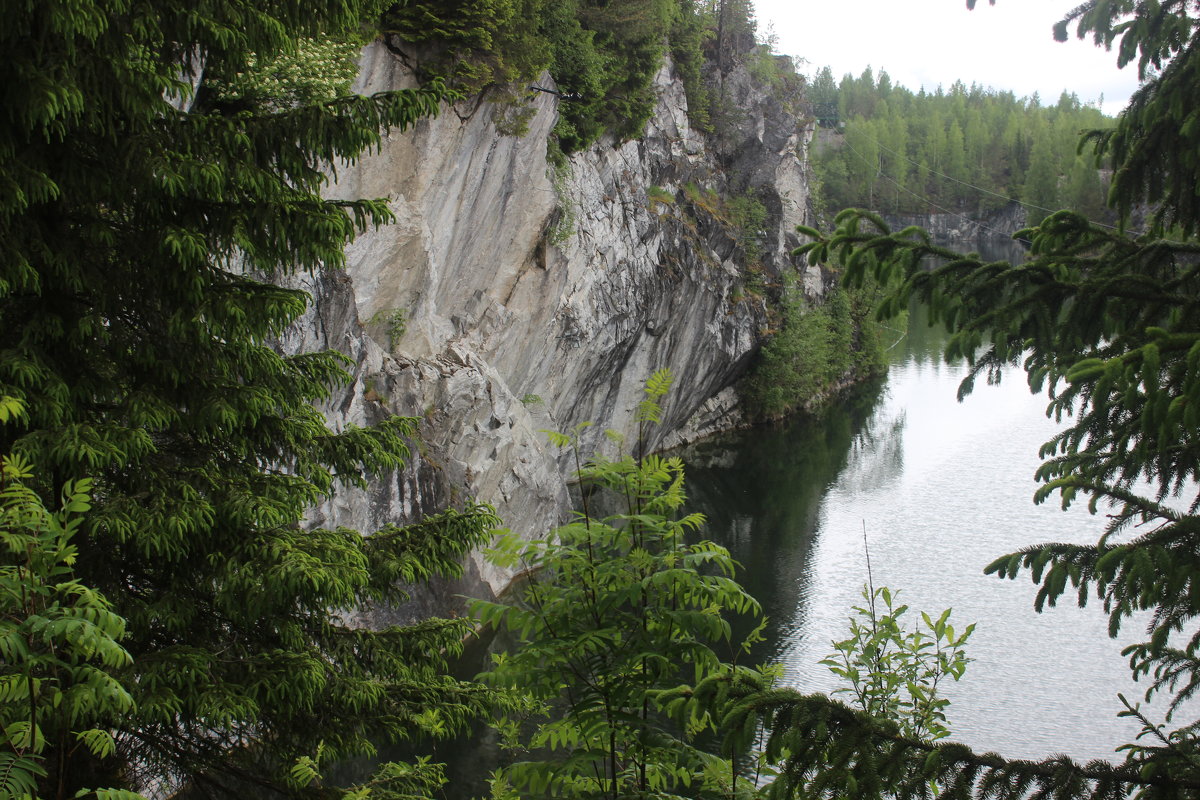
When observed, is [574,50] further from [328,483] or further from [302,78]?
[328,483]

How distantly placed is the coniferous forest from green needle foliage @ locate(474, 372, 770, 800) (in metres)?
0.02

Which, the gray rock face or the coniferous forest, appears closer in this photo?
the coniferous forest

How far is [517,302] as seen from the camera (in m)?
22.4

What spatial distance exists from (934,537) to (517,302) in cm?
1152

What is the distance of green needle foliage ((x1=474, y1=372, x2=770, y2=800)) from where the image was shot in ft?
11.8

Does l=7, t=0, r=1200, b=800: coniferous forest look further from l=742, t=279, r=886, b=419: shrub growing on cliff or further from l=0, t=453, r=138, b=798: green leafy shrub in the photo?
l=742, t=279, r=886, b=419: shrub growing on cliff

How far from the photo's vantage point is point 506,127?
20422 millimetres

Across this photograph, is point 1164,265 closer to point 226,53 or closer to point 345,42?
point 226,53

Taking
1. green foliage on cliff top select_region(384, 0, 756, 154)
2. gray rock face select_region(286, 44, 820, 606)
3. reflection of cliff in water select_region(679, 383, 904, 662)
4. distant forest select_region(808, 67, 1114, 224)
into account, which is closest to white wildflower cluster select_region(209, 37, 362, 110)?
gray rock face select_region(286, 44, 820, 606)

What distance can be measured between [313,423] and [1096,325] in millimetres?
3973

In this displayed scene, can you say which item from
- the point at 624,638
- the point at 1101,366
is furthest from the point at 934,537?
the point at 1101,366

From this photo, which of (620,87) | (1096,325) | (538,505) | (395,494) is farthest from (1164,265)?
(620,87)

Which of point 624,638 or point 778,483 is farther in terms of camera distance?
point 778,483

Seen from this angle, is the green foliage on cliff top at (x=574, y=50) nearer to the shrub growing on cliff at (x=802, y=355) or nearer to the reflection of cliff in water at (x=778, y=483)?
the shrub growing on cliff at (x=802, y=355)
